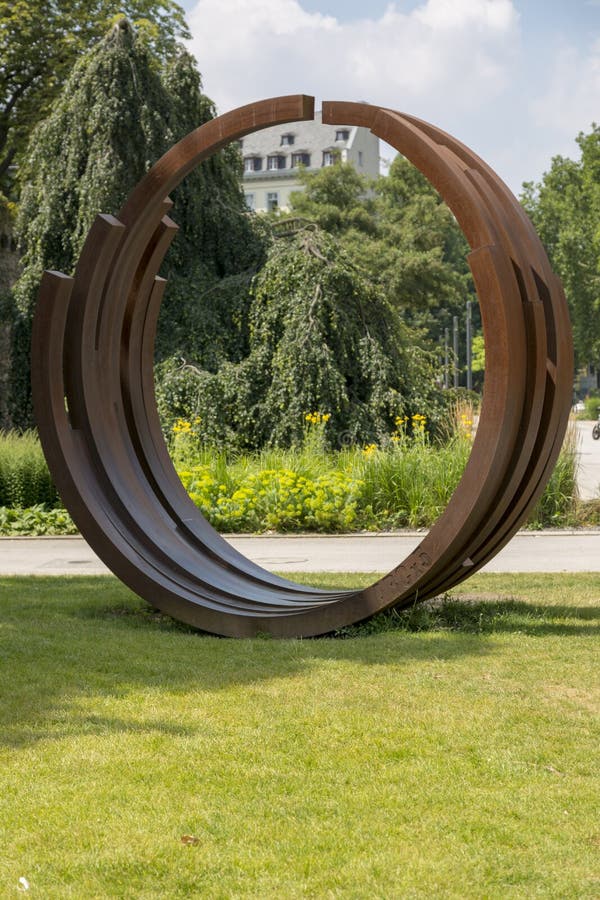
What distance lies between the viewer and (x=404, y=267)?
41.7 metres

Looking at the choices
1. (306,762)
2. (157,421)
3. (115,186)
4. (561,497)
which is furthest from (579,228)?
(306,762)

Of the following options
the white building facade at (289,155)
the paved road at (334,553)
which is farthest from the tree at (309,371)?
the white building facade at (289,155)

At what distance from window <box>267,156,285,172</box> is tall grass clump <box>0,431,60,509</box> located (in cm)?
7278

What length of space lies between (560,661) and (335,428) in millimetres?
10992

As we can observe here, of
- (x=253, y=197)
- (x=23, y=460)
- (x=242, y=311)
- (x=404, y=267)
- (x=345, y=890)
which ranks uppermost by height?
(x=253, y=197)

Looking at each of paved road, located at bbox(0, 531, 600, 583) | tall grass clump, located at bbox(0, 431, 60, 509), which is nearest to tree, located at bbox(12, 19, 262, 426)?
tall grass clump, located at bbox(0, 431, 60, 509)

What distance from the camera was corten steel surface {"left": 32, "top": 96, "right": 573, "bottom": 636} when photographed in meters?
6.70

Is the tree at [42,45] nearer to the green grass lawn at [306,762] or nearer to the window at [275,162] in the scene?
the green grass lawn at [306,762]

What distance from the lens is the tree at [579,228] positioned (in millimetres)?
54062

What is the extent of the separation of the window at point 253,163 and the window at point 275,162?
2.32ft

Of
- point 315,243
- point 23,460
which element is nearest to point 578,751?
point 23,460

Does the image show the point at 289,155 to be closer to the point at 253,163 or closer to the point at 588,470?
the point at 253,163

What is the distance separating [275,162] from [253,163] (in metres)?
2.02

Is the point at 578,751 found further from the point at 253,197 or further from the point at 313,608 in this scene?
the point at 253,197
